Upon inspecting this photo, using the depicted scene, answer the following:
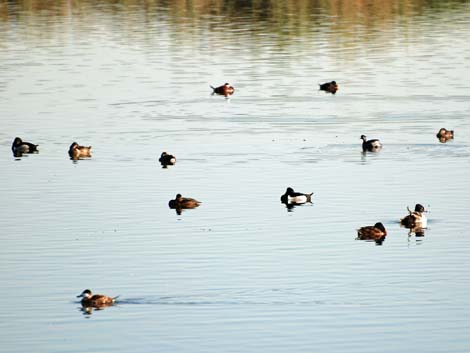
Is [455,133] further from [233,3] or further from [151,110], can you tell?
[233,3]

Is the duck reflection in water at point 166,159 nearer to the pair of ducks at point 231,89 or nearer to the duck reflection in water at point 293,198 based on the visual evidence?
the duck reflection in water at point 293,198

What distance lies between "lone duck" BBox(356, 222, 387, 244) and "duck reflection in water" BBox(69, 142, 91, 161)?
15814 millimetres

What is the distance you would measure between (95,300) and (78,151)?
65.4 feet

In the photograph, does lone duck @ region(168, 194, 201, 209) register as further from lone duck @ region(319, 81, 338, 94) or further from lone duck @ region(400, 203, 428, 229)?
lone duck @ region(319, 81, 338, 94)

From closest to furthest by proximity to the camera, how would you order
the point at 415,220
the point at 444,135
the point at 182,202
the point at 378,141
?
1. the point at 415,220
2. the point at 182,202
3. the point at 378,141
4. the point at 444,135

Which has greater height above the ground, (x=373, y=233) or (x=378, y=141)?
(x=373, y=233)

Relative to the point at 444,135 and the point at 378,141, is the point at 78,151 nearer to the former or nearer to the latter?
the point at 378,141

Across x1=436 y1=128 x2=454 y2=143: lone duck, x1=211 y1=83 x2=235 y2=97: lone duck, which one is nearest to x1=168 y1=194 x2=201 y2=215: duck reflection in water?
x1=436 y1=128 x2=454 y2=143: lone duck

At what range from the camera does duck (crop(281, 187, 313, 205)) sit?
37938mm

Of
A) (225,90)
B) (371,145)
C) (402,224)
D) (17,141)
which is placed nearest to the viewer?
(402,224)

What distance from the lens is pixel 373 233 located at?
110 ft

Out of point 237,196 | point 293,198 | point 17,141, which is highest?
point 293,198

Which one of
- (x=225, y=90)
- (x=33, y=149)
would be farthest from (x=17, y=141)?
(x=225, y=90)

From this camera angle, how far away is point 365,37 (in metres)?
86.4
